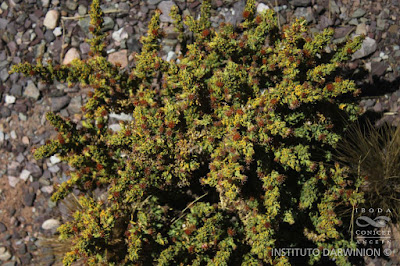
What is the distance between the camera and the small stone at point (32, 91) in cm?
367

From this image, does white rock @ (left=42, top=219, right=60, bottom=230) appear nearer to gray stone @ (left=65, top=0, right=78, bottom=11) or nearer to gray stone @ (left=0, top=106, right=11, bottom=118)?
gray stone @ (left=0, top=106, right=11, bottom=118)

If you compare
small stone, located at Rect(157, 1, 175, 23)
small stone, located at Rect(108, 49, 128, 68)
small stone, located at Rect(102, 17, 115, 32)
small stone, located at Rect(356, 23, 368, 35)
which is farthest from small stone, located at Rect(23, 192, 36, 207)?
small stone, located at Rect(356, 23, 368, 35)

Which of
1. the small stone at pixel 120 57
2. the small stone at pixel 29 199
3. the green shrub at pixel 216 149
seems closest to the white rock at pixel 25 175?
the small stone at pixel 29 199

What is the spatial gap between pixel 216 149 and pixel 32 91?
2.27 metres

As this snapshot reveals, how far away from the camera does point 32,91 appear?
3.68m

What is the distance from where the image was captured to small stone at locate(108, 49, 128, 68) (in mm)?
3602

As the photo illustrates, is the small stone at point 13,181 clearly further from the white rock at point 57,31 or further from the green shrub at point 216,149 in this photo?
the white rock at point 57,31

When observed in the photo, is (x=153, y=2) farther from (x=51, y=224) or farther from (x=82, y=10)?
(x=51, y=224)

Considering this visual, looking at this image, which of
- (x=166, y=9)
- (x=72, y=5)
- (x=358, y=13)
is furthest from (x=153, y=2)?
(x=358, y=13)

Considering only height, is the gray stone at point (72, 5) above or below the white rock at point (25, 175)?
above

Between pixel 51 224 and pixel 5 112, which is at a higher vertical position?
pixel 5 112

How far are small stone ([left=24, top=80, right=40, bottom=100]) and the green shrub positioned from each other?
994 millimetres

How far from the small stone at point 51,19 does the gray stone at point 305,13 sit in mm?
2375

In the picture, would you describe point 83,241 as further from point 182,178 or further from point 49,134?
point 49,134
